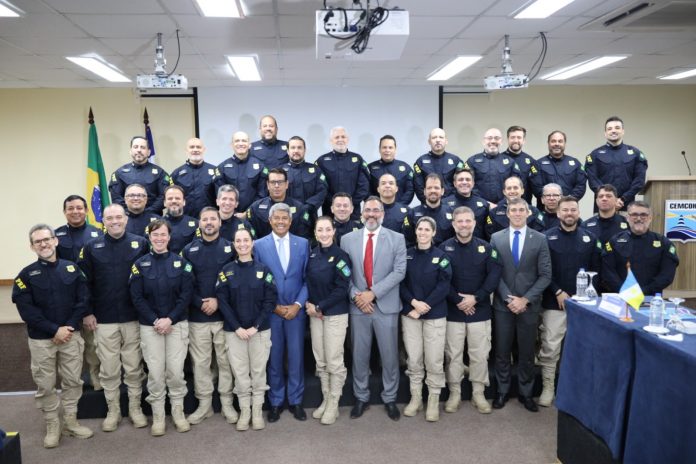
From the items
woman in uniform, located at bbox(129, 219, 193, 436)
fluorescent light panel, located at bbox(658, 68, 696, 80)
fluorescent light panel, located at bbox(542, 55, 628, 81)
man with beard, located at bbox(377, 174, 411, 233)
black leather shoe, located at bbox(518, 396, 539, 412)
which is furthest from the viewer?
fluorescent light panel, located at bbox(658, 68, 696, 80)

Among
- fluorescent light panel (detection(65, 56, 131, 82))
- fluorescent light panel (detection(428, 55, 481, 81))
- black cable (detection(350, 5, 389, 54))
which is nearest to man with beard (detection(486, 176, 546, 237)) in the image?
black cable (detection(350, 5, 389, 54))

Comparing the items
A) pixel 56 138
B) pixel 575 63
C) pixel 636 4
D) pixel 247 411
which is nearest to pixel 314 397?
pixel 247 411

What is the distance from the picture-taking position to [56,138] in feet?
27.9

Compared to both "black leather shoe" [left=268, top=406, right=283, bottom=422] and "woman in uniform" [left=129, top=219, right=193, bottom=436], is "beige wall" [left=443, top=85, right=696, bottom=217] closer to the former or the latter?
"black leather shoe" [left=268, top=406, right=283, bottom=422]

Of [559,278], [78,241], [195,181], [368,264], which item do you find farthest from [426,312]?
[78,241]

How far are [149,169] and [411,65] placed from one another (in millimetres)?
3648

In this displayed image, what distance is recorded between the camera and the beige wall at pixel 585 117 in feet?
29.3

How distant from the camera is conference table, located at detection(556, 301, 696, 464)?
2109 millimetres

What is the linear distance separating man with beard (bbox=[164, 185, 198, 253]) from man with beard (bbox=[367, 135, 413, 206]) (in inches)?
75.8

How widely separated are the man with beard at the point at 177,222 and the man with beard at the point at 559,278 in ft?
→ 9.65

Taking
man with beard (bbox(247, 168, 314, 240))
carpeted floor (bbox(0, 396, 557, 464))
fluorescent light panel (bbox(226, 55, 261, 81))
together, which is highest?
fluorescent light panel (bbox(226, 55, 261, 81))

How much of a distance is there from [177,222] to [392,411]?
2321mm

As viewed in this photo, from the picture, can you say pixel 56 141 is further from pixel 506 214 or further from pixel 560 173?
pixel 560 173

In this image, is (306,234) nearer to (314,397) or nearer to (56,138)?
(314,397)
